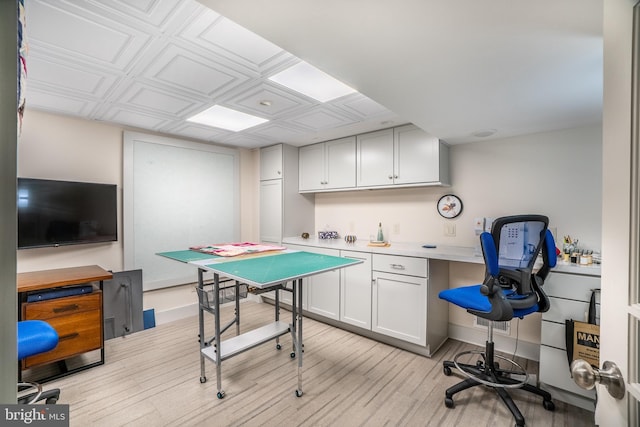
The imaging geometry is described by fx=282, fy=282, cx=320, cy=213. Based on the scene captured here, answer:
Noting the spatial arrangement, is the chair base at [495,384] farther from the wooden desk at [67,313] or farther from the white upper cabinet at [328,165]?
the wooden desk at [67,313]

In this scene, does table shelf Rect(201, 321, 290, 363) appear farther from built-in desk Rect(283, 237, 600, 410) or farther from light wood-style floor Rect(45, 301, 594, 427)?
built-in desk Rect(283, 237, 600, 410)

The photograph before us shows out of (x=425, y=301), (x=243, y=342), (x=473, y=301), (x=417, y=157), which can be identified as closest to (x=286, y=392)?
(x=243, y=342)

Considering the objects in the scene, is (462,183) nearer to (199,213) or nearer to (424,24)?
(424,24)

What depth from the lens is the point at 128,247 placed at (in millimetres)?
3307

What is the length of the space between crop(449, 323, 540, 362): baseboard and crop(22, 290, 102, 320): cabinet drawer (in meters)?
3.52

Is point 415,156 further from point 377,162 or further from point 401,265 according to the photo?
point 401,265

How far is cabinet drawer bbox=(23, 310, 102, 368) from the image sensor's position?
90.0 inches

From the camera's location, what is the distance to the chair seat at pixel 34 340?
1.69m

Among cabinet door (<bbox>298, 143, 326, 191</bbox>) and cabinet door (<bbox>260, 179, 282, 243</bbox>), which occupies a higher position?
cabinet door (<bbox>298, 143, 326, 191</bbox>)

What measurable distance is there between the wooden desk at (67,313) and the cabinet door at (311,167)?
2.54 metres

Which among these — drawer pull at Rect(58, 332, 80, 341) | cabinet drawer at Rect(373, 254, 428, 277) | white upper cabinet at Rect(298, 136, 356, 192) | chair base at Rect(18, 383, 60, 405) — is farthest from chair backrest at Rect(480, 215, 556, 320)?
drawer pull at Rect(58, 332, 80, 341)

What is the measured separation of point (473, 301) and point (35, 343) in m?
2.88

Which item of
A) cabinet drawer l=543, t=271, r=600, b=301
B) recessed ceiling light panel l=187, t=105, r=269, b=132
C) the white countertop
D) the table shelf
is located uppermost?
recessed ceiling light panel l=187, t=105, r=269, b=132

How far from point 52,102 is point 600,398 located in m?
3.91
